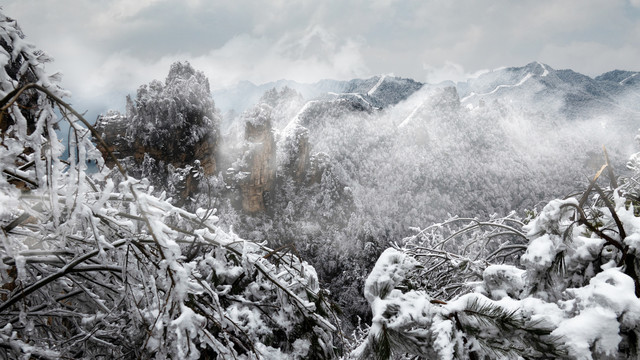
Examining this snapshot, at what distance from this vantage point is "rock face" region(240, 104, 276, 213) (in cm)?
4120

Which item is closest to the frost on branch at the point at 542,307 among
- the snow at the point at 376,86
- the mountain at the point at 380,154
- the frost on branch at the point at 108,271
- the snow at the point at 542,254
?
the snow at the point at 542,254

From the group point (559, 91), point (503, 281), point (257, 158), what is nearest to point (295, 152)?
point (257, 158)

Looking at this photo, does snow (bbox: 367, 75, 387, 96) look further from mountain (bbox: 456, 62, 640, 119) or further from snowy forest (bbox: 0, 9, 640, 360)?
mountain (bbox: 456, 62, 640, 119)

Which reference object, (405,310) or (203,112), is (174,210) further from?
(203,112)

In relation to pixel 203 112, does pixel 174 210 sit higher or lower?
lower

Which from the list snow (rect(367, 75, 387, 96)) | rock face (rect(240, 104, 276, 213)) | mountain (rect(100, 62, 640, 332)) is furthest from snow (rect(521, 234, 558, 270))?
snow (rect(367, 75, 387, 96))

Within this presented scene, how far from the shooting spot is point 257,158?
4272 centimetres

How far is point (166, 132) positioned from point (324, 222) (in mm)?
26044

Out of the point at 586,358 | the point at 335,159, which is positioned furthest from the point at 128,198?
the point at 335,159

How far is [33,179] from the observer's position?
48.0 inches

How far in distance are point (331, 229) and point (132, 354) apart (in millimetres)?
47604

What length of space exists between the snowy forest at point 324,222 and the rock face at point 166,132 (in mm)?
245

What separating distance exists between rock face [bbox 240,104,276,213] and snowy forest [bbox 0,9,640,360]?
33cm

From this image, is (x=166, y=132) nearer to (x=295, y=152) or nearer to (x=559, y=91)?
(x=295, y=152)
